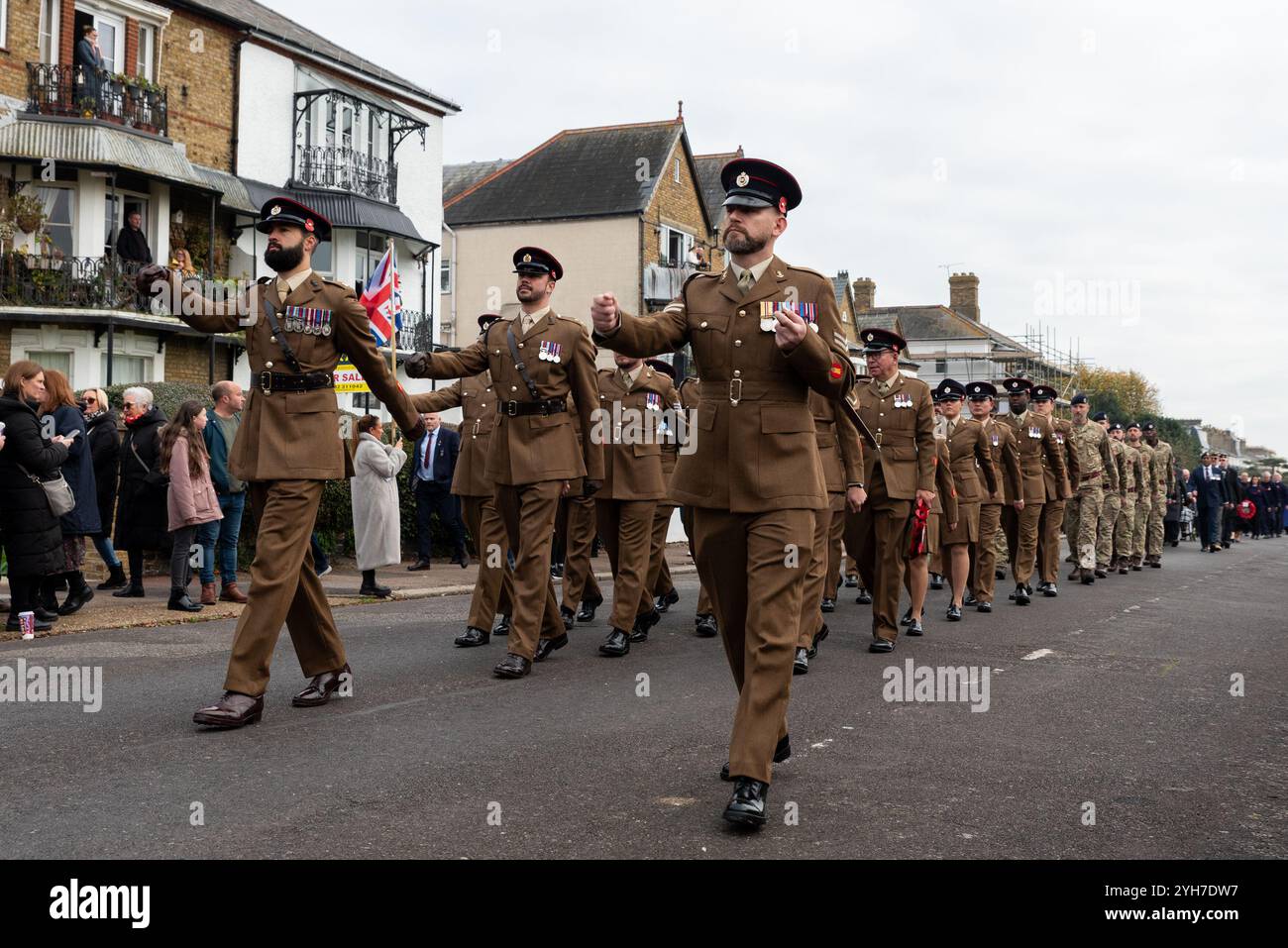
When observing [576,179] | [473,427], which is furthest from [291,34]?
[473,427]

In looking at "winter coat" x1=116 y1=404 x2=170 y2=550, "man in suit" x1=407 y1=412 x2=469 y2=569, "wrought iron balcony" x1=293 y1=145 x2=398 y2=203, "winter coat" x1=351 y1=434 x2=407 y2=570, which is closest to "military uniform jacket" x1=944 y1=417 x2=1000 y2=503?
"winter coat" x1=351 y1=434 x2=407 y2=570

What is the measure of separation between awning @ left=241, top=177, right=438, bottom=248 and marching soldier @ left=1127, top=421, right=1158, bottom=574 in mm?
18741

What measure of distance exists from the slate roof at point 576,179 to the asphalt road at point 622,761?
37131mm

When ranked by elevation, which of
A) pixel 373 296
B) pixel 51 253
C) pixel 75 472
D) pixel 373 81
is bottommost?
pixel 75 472

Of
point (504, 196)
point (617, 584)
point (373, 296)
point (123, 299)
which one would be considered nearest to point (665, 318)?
point (617, 584)

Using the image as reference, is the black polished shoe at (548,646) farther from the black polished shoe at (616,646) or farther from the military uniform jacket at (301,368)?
the military uniform jacket at (301,368)

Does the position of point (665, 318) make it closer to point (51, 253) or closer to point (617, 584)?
point (617, 584)

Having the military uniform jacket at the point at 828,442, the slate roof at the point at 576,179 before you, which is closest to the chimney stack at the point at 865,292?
the slate roof at the point at 576,179

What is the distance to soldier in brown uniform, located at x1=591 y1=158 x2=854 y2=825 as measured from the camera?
5.14 m

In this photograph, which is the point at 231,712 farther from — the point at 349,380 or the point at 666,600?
the point at 349,380

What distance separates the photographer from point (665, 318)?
17.8 feet

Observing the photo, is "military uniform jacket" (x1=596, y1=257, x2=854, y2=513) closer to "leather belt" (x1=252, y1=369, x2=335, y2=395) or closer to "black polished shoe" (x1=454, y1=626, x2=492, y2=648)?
"leather belt" (x1=252, y1=369, x2=335, y2=395)

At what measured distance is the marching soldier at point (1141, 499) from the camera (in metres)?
21.6
